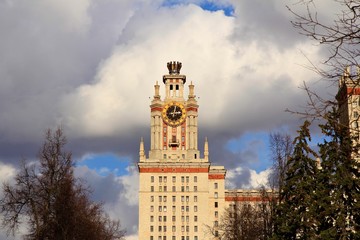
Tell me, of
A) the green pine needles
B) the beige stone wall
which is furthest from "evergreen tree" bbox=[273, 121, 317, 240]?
the beige stone wall

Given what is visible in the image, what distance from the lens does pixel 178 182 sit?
15600 cm

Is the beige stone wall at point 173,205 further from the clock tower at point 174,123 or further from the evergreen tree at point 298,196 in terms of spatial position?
the evergreen tree at point 298,196

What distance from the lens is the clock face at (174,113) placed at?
165m

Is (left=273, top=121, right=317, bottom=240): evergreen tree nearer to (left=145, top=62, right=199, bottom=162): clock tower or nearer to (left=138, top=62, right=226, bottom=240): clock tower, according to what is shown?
(left=138, top=62, right=226, bottom=240): clock tower

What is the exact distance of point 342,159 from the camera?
45.9 m

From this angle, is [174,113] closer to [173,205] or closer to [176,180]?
[176,180]

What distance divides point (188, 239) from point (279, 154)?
107 metres

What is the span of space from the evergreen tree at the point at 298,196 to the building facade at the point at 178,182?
319 ft

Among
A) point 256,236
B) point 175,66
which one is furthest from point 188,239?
point 256,236

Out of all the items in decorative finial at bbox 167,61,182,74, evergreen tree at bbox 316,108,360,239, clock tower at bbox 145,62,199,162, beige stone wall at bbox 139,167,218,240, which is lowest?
evergreen tree at bbox 316,108,360,239

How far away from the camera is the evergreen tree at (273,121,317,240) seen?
45469mm

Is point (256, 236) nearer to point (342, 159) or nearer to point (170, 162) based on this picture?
point (342, 159)

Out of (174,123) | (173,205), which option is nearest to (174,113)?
(174,123)

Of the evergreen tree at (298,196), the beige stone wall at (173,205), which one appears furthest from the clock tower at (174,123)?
the evergreen tree at (298,196)
